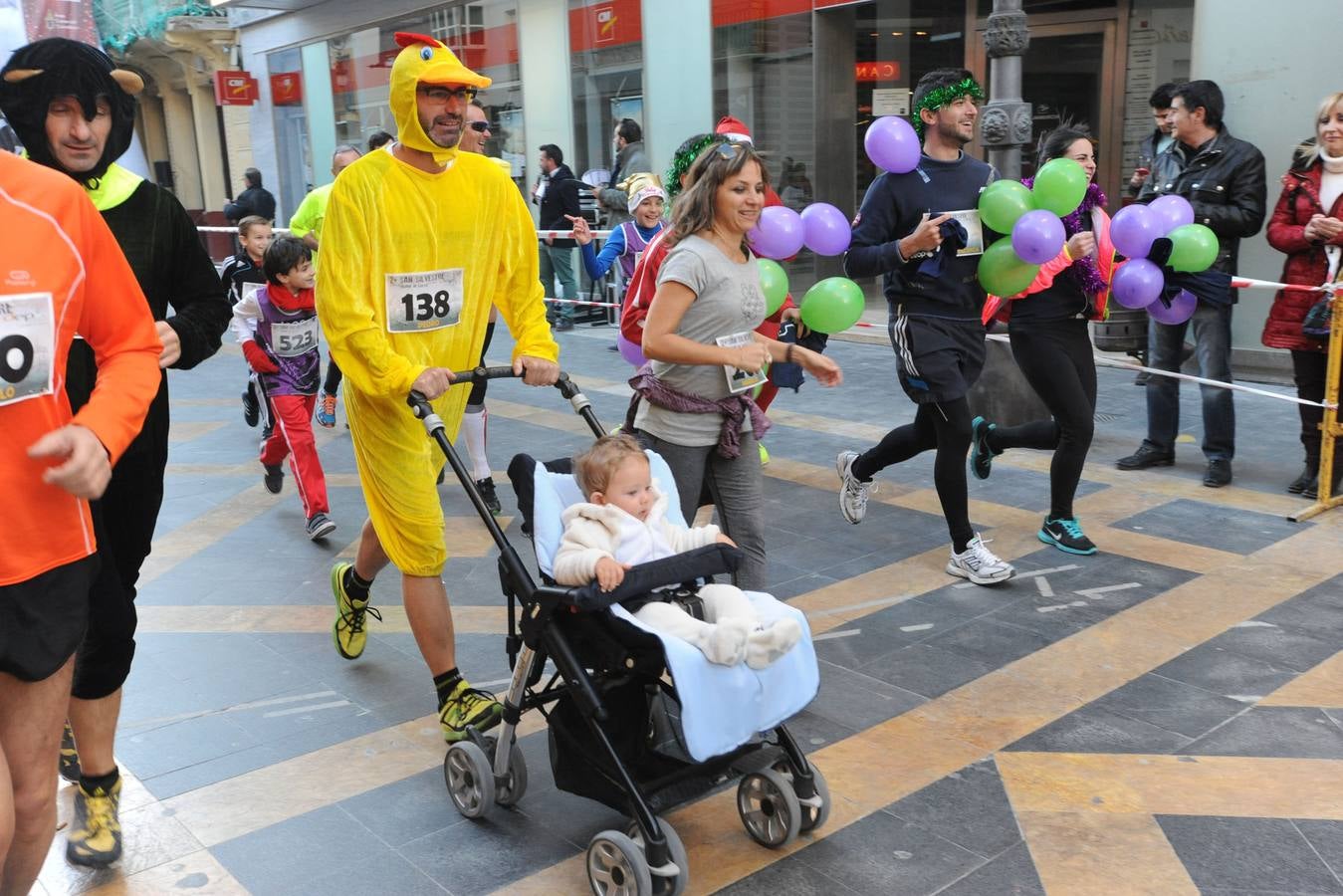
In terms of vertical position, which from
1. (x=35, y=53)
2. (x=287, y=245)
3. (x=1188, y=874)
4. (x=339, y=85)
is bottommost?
(x=1188, y=874)

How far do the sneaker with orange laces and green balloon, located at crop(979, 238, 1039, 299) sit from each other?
490cm

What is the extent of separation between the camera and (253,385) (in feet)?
25.7

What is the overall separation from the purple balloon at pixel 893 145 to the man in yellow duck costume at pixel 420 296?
1591mm

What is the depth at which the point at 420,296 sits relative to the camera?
374 centimetres

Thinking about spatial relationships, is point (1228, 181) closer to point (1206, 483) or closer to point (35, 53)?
point (1206, 483)

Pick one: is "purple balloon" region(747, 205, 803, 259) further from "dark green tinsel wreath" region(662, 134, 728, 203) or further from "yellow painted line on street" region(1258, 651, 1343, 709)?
"yellow painted line on street" region(1258, 651, 1343, 709)

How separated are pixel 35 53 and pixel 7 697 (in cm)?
150

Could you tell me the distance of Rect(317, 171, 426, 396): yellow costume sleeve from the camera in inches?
139

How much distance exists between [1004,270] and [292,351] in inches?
142


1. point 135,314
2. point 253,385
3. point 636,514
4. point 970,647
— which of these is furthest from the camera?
point 253,385

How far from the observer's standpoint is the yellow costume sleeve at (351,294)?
11.6ft

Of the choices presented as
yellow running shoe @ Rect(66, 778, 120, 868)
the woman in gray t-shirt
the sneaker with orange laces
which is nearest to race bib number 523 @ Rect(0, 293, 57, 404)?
yellow running shoe @ Rect(66, 778, 120, 868)

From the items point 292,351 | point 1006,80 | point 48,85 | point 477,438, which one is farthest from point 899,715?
point 1006,80

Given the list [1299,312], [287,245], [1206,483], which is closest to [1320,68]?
[1299,312]
